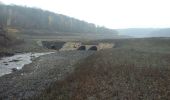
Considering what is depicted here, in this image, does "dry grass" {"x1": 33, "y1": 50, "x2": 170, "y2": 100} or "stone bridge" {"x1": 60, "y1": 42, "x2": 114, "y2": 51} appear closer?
"dry grass" {"x1": 33, "y1": 50, "x2": 170, "y2": 100}

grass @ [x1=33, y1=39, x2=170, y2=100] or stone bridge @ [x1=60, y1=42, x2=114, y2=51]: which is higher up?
grass @ [x1=33, y1=39, x2=170, y2=100]

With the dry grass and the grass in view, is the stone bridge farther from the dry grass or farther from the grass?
the dry grass

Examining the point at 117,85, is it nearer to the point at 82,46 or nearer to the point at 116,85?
the point at 116,85

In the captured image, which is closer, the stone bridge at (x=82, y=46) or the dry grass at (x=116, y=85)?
the dry grass at (x=116, y=85)

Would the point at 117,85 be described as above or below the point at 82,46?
above

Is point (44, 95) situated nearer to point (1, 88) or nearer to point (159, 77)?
point (1, 88)

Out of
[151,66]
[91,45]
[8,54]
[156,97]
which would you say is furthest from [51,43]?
[156,97]

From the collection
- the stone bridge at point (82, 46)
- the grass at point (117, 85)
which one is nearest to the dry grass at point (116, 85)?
the grass at point (117, 85)

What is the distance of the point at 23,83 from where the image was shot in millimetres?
33844

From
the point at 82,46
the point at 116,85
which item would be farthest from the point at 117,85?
the point at 82,46

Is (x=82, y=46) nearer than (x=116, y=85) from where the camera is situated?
No

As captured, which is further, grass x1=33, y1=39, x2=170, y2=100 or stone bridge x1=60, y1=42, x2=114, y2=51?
stone bridge x1=60, y1=42, x2=114, y2=51

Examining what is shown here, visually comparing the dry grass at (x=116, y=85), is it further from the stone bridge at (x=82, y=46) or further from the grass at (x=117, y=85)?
the stone bridge at (x=82, y=46)

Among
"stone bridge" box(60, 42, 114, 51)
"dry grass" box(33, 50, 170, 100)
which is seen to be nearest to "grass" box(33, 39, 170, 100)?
"dry grass" box(33, 50, 170, 100)
